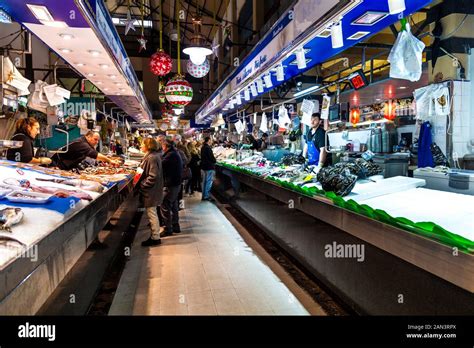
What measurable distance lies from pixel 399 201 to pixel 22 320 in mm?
2867

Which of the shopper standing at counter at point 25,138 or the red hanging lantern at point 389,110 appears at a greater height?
the red hanging lantern at point 389,110

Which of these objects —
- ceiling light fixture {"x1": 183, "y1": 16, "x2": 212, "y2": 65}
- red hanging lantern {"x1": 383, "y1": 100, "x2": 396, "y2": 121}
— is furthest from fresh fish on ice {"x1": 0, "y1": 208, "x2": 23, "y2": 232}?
red hanging lantern {"x1": 383, "y1": 100, "x2": 396, "y2": 121}

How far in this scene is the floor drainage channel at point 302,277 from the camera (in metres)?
3.50

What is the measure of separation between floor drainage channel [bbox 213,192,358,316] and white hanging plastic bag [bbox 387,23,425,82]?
7.31 feet

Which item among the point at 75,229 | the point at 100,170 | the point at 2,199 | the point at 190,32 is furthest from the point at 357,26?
the point at 190,32

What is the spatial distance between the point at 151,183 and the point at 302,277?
2.75 m

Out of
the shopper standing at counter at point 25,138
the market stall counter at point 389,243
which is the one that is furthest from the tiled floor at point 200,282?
the shopper standing at counter at point 25,138

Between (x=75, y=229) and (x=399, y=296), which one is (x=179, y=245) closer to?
(x=75, y=229)

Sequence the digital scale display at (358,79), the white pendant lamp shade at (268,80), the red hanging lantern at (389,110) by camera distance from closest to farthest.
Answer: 1. the digital scale display at (358,79)
2. the white pendant lamp shade at (268,80)
3. the red hanging lantern at (389,110)

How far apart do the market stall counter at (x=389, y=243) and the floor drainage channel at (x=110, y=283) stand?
7.56ft

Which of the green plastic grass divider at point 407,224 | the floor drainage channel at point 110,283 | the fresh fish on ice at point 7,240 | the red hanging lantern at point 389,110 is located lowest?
the floor drainage channel at point 110,283

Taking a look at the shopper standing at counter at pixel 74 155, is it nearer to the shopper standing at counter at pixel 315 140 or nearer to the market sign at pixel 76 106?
the market sign at pixel 76 106

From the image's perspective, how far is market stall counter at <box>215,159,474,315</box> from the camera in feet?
6.50

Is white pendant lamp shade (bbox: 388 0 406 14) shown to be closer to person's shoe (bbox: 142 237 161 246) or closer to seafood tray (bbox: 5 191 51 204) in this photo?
seafood tray (bbox: 5 191 51 204)
